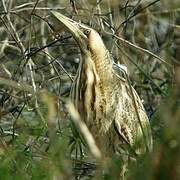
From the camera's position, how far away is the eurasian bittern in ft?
9.34

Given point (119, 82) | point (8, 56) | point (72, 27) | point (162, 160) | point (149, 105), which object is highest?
point (162, 160)

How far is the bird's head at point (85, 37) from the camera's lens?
2716mm

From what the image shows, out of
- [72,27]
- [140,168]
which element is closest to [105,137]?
[72,27]

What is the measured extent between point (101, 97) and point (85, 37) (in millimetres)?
293

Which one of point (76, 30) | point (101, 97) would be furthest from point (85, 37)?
point (101, 97)

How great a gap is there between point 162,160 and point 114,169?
0.17 metres

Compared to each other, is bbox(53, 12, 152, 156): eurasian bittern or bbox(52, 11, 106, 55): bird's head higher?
bbox(52, 11, 106, 55): bird's head

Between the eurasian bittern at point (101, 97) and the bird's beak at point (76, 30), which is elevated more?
the bird's beak at point (76, 30)

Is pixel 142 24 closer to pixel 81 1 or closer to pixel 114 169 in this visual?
pixel 81 1

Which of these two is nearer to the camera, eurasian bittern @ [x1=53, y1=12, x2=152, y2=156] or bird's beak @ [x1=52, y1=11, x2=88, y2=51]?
bird's beak @ [x1=52, y1=11, x2=88, y2=51]

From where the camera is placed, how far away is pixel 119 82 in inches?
121

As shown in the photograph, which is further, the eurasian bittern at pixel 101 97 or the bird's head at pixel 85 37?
the eurasian bittern at pixel 101 97

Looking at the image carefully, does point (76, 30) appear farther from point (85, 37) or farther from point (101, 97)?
point (101, 97)

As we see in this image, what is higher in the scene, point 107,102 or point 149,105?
point 107,102
